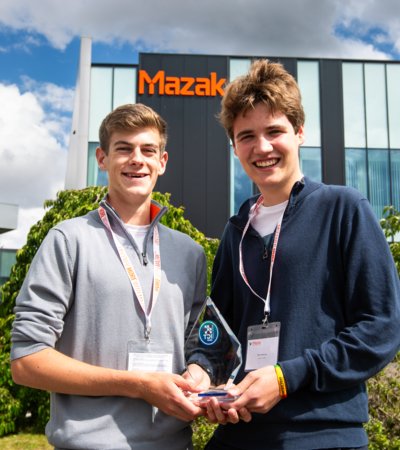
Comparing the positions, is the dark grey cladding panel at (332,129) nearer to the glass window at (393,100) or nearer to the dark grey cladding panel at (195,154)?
the glass window at (393,100)

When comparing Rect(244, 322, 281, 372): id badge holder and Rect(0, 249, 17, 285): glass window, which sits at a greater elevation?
Rect(0, 249, 17, 285): glass window

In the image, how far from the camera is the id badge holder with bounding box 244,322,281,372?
2.03 metres

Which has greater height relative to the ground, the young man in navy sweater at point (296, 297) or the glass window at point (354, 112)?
the glass window at point (354, 112)

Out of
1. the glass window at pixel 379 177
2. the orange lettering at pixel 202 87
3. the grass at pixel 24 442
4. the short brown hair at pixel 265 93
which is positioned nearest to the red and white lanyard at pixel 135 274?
the short brown hair at pixel 265 93

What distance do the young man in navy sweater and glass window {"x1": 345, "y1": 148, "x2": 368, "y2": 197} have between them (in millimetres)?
17025

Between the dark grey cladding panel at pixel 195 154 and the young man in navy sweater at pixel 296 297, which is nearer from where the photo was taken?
the young man in navy sweater at pixel 296 297

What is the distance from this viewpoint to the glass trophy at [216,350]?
2.10 metres

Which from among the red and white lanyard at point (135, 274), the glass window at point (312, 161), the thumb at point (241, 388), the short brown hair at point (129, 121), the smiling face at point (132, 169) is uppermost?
the glass window at point (312, 161)

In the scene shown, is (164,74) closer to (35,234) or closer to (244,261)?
(35,234)

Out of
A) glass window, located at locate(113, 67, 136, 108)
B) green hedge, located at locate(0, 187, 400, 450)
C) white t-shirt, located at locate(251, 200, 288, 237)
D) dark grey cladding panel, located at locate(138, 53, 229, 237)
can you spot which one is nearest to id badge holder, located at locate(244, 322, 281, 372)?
white t-shirt, located at locate(251, 200, 288, 237)

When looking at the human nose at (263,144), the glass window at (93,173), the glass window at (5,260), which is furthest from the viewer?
the glass window at (5,260)

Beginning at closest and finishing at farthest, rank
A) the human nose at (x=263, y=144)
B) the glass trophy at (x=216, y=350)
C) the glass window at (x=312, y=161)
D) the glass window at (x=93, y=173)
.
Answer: the glass trophy at (x=216, y=350) → the human nose at (x=263, y=144) → the glass window at (x=93, y=173) → the glass window at (x=312, y=161)

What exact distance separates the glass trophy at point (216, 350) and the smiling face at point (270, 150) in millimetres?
574

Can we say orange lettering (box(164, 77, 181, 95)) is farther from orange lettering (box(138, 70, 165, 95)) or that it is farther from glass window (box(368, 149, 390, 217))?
glass window (box(368, 149, 390, 217))
